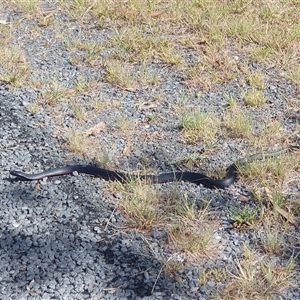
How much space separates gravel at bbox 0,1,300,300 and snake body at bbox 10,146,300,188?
0.05 m

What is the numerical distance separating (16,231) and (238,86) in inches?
99.1

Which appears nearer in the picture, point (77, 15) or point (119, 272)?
point (119, 272)

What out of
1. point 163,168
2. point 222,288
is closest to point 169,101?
point 163,168

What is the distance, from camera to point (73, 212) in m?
3.83

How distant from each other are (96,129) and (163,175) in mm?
907

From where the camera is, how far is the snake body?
13.3ft

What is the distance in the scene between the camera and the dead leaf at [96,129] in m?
4.75

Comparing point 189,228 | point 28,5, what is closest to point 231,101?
point 189,228

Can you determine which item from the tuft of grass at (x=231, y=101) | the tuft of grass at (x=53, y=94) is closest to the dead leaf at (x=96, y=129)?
the tuft of grass at (x=53, y=94)

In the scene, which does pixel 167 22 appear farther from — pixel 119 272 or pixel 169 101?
pixel 119 272

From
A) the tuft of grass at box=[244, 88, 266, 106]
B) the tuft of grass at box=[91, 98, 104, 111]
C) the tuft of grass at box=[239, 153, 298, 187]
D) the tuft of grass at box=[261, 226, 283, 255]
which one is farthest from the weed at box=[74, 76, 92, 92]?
the tuft of grass at box=[261, 226, 283, 255]

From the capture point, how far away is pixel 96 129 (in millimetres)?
4781

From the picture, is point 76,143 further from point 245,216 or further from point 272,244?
point 272,244

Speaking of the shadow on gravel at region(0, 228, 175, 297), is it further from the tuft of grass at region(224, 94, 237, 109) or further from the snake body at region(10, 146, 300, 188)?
the tuft of grass at region(224, 94, 237, 109)
